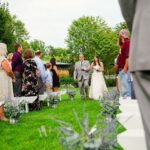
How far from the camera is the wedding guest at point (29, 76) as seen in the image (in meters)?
15.4

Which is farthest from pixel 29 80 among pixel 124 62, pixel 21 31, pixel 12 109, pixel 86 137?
pixel 21 31

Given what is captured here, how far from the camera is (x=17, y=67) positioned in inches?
620

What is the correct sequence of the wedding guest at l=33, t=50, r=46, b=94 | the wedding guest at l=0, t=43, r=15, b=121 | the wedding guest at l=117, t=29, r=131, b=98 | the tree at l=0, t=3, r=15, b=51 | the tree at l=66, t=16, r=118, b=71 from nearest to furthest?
the wedding guest at l=117, t=29, r=131, b=98 < the wedding guest at l=0, t=43, r=15, b=121 < the wedding guest at l=33, t=50, r=46, b=94 < the tree at l=0, t=3, r=15, b=51 < the tree at l=66, t=16, r=118, b=71

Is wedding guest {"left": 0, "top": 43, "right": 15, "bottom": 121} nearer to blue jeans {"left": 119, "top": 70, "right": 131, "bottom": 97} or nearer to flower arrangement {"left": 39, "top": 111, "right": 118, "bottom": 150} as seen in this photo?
blue jeans {"left": 119, "top": 70, "right": 131, "bottom": 97}

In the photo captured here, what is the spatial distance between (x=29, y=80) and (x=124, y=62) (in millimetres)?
5411

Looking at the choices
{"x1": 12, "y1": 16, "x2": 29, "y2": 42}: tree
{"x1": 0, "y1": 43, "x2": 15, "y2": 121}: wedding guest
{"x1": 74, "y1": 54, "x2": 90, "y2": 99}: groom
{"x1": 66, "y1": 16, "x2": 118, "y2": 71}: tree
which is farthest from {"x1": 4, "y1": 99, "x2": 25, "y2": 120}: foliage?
{"x1": 12, "y1": 16, "x2": 29, "y2": 42}: tree

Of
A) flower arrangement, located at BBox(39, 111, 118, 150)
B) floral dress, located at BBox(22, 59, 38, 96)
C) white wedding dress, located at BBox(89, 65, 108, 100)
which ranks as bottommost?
white wedding dress, located at BBox(89, 65, 108, 100)

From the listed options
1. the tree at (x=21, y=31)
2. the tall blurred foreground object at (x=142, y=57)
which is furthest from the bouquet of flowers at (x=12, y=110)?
the tree at (x=21, y=31)

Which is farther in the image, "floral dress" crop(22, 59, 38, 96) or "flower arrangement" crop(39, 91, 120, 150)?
"floral dress" crop(22, 59, 38, 96)

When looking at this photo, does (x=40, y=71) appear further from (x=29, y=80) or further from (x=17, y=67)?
(x=17, y=67)

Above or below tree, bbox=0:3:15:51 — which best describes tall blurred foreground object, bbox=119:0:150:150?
above

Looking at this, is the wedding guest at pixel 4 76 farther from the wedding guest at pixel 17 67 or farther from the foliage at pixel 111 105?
the foliage at pixel 111 105

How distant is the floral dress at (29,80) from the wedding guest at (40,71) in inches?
27.2

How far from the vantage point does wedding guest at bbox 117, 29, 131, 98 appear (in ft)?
34.7
